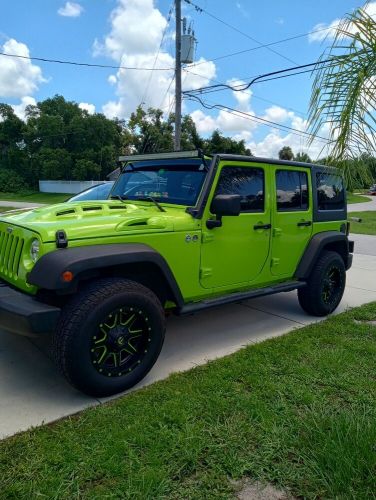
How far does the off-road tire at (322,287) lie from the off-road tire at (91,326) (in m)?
2.42

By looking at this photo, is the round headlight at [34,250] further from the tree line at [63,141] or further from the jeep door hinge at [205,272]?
the tree line at [63,141]

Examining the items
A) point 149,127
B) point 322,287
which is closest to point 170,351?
point 322,287

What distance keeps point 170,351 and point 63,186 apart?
39000mm

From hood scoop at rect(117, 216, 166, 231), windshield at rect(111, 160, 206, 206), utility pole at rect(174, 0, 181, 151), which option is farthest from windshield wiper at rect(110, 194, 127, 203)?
utility pole at rect(174, 0, 181, 151)

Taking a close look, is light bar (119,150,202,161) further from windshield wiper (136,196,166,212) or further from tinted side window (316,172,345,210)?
tinted side window (316,172,345,210)

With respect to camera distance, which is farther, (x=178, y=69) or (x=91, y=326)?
(x=178, y=69)

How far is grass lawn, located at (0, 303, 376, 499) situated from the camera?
2199 millimetres

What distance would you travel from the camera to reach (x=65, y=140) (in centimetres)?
4406

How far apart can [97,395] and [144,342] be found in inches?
20.1

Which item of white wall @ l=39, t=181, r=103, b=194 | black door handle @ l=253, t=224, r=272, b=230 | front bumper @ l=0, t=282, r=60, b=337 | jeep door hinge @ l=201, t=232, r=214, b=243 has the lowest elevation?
front bumper @ l=0, t=282, r=60, b=337

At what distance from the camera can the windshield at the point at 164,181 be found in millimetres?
3852

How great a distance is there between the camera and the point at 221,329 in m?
4.63

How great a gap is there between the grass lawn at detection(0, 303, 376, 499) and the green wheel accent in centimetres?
25

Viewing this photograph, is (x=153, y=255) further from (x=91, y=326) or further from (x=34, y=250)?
(x=34, y=250)
